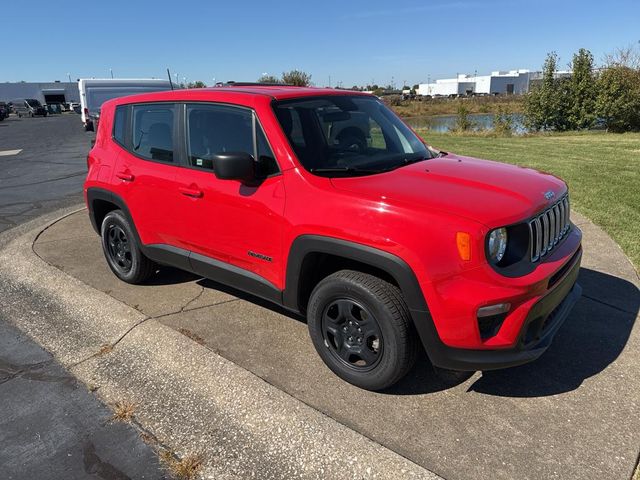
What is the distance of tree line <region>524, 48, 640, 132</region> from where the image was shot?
2335cm

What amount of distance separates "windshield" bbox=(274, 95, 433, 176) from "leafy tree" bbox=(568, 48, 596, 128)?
2442cm

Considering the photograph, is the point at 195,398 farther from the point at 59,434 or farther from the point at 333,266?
the point at 333,266

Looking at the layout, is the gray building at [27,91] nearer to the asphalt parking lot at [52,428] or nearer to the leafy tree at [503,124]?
the leafy tree at [503,124]

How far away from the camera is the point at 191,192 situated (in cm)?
378

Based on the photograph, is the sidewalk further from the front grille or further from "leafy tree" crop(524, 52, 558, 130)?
"leafy tree" crop(524, 52, 558, 130)

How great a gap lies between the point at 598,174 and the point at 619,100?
54.8 ft

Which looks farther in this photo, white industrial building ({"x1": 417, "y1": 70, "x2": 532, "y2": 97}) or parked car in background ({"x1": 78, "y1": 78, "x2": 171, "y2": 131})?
white industrial building ({"x1": 417, "y1": 70, "x2": 532, "y2": 97})

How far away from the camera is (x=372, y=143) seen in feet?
12.3

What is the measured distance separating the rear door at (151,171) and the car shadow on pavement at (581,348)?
2677 millimetres

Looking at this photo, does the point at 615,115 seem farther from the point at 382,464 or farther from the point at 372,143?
the point at 382,464

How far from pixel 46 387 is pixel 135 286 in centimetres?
173

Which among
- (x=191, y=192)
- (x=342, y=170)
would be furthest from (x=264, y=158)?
(x=191, y=192)

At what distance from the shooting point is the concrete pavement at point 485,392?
2520 mm

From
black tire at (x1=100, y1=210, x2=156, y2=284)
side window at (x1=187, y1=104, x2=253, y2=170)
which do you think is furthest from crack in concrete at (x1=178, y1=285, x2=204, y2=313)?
side window at (x1=187, y1=104, x2=253, y2=170)
